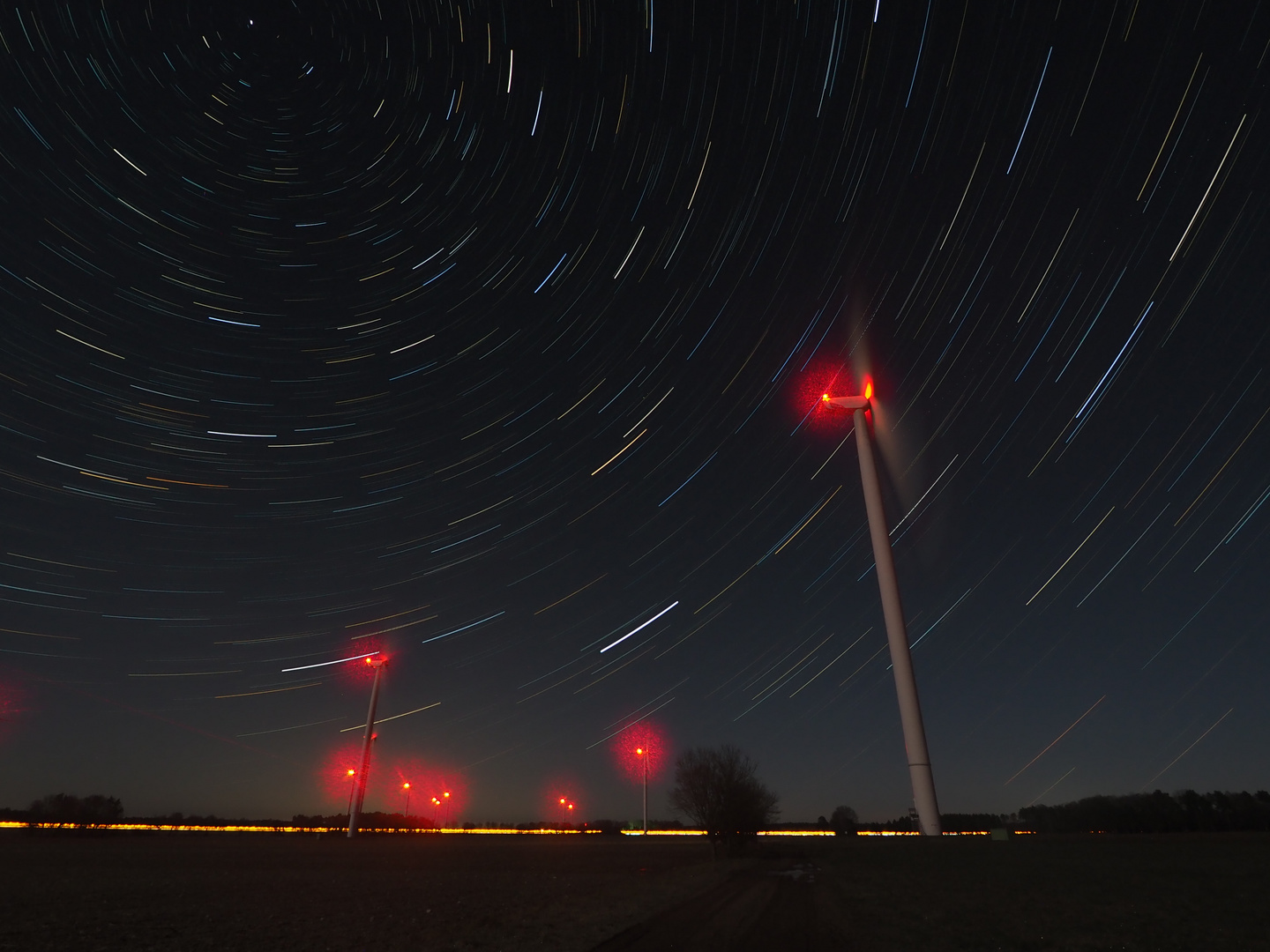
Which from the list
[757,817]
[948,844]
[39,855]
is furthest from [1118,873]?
[39,855]

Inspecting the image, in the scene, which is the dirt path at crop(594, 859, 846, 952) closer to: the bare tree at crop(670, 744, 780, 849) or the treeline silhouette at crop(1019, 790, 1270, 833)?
the bare tree at crop(670, 744, 780, 849)

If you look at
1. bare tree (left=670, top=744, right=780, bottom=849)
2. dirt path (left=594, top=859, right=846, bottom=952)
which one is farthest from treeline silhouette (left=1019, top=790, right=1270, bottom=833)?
dirt path (left=594, top=859, right=846, bottom=952)

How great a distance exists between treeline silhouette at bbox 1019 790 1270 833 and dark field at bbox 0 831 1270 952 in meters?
77.5

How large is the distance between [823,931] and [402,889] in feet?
53.9

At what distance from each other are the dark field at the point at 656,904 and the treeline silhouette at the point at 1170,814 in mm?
77525

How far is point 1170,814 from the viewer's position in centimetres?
9556

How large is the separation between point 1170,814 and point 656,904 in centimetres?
11191

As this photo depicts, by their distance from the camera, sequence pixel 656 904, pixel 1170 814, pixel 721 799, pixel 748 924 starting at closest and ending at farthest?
pixel 748 924 < pixel 656 904 < pixel 721 799 < pixel 1170 814

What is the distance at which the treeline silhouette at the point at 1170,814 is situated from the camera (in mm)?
95438

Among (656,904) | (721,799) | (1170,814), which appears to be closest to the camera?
(656,904)

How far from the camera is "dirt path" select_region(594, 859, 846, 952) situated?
43.2 feet

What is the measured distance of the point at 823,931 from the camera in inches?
577

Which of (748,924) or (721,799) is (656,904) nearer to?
(748,924)

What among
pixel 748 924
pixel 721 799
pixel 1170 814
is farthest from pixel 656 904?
pixel 1170 814
